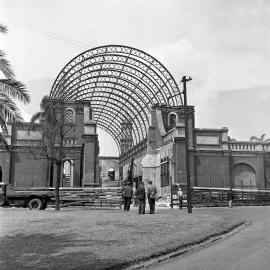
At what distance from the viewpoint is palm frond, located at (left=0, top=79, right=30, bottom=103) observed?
40.5 feet

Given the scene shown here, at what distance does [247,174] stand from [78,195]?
2060 centimetres

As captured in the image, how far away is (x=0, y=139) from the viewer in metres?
14.1

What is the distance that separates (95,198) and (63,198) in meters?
2.32

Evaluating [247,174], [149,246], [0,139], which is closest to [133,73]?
[247,174]

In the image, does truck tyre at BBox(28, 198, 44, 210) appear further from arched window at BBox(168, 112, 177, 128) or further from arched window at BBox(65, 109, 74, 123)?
arched window at BBox(168, 112, 177, 128)

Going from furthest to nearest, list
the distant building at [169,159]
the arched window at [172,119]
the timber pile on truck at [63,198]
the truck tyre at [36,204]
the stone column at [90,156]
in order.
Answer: the arched window at [172,119] < the distant building at [169,159] < the stone column at [90,156] < the timber pile on truck at [63,198] < the truck tyre at [36,204]

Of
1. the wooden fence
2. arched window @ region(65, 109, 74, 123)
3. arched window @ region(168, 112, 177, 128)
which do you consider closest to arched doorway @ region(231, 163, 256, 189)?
the wooden fence

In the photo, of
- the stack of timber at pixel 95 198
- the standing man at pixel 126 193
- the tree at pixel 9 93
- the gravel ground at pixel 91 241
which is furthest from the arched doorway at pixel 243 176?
the tree at pixel 9 93

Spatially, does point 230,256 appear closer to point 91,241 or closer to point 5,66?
point 91,241

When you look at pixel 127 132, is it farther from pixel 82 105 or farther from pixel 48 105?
pixel 48 105

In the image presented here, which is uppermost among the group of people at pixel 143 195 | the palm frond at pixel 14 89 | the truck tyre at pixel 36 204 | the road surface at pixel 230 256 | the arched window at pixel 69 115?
the arched window at pixel 69 115

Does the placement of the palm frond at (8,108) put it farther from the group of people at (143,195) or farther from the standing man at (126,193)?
the standing man at (126,193)

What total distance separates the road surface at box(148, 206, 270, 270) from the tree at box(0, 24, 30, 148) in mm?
6732

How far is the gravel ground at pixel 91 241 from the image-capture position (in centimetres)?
831
